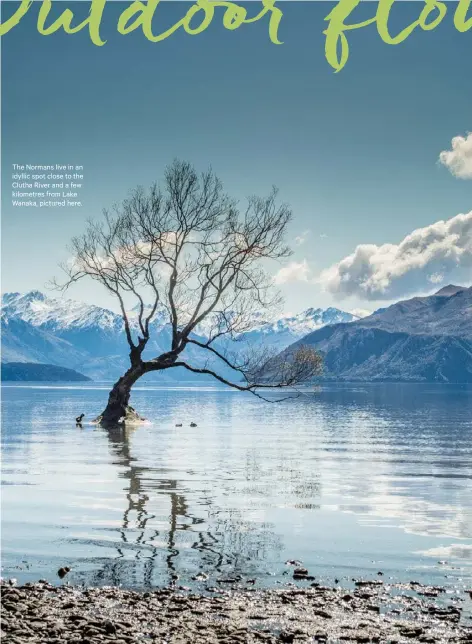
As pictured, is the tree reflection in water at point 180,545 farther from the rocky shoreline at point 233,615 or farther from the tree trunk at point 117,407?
the tree trunk at point 117,407

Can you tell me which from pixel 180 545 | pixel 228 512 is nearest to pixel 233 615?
pixel 180 545

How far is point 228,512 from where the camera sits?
22438 millimetres

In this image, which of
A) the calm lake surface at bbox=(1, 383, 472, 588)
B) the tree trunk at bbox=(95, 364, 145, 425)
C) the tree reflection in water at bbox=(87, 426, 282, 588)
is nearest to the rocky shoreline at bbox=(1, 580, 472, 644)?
the calm lake surface at bbox=(1, 383, 472, 588)

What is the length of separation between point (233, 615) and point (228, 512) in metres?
10.1

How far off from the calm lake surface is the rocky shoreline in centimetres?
97

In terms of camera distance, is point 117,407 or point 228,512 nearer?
point 228,512

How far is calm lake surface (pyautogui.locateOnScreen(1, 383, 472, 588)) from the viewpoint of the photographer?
15711 mm

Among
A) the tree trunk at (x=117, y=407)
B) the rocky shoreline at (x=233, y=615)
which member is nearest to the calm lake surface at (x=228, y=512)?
the rocky shoreline at (x=233, y=615)

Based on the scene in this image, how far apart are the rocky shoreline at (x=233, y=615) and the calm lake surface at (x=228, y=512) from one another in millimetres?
969

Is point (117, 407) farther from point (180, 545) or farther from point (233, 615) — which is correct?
point (233, 615)

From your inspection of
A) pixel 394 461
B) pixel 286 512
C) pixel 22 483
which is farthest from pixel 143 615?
pixel 394 461

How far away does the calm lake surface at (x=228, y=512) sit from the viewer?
15.7 metres

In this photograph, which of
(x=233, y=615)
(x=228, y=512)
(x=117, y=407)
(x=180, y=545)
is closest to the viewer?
(x=233, y=615)

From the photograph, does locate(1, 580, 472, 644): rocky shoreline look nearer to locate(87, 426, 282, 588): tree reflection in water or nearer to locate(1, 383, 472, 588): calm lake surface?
locate(1, 383, 472, 588): calm lake surface
